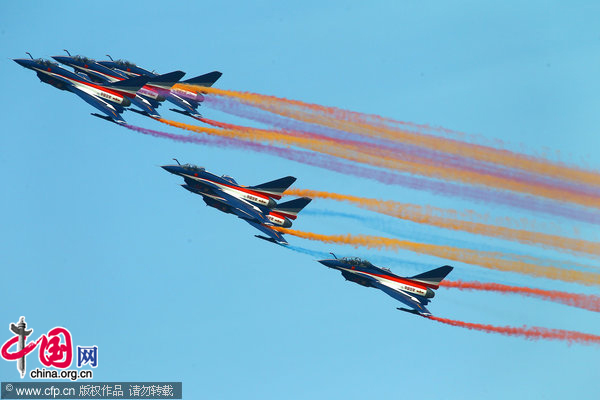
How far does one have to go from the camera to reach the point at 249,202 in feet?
327

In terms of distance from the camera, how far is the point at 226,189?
100375 mm

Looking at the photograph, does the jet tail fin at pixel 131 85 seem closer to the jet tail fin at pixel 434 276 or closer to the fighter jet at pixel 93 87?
the fighter jet at pixel 93 87

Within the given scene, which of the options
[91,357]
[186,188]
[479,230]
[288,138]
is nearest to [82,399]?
[91,357]

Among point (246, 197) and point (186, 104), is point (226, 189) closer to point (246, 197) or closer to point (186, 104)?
point (246, 197)

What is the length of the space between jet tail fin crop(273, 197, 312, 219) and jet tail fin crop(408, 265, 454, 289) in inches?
411

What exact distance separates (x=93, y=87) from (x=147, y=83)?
14.5 ft

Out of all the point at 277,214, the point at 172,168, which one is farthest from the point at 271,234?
the point at 172,168

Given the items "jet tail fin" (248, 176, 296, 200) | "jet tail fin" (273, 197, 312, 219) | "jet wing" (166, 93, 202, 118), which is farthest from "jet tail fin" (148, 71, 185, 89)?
"jet tail fin" (273, 197, 312, 219)

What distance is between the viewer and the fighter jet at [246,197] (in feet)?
327

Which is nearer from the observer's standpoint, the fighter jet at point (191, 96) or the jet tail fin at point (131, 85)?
the jet tail fin at point (131, 85)

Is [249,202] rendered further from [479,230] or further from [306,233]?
[479,230]

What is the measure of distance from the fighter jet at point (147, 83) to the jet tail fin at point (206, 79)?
8.19 feet

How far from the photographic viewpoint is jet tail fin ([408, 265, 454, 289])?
99.4m

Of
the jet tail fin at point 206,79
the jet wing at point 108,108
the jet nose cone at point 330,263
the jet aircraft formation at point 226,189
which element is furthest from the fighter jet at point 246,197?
the jet tail fin at point 206,79
